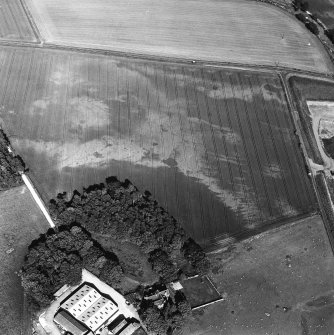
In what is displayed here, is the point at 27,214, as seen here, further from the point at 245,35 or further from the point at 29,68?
the point at 245,35

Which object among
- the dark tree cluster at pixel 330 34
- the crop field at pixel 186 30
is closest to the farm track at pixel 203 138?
the crop field at pixel 186 30

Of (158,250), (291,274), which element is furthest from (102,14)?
(291,274)

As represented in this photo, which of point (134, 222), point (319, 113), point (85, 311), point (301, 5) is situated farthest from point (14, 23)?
point (319, 113)

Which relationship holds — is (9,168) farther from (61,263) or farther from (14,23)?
(14,23)

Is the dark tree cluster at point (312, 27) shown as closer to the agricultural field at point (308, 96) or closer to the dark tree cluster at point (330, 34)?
the dark tree cluster at point (330, 34)

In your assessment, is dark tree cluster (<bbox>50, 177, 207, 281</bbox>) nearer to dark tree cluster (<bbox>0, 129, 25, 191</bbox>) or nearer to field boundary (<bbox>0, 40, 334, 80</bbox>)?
dark tree cluster (<bbox>0, 129, 25, 191</bbox>)

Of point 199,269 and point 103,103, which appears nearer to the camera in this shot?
point 199,269
